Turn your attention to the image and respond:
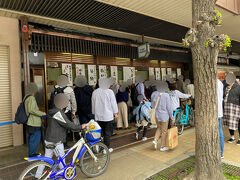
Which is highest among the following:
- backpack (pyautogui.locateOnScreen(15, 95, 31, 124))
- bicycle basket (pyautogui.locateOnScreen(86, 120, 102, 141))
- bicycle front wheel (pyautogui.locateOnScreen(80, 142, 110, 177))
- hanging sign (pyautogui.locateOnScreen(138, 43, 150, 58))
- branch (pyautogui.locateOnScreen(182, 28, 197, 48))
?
hanging sign (pyautogui.locateOnScreen(138, 43, 150, 58))

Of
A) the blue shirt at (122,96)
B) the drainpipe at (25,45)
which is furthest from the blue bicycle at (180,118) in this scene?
the drainpipe at (25,45)

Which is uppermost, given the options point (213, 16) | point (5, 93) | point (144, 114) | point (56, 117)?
point (213, 16)

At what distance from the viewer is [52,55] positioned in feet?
23.7

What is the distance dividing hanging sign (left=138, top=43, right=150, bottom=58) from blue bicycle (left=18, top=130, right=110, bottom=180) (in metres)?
5.47

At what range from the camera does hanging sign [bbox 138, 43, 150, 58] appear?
319 inches

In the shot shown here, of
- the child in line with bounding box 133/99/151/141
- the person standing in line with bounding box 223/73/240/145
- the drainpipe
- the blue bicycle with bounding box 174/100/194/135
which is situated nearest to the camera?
the person standing in line with bounding box 223/73/240/145

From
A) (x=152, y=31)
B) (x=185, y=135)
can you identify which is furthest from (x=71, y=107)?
(x=152, y=31)

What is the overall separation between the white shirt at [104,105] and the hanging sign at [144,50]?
4.03 metres

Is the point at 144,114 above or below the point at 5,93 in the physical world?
below

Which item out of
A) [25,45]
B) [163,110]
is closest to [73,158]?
[163,110]

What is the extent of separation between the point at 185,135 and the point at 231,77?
2763 mm

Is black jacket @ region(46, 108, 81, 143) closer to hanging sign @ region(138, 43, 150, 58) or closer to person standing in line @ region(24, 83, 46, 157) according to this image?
person standing in line @ region(24, 83, 46, 157)

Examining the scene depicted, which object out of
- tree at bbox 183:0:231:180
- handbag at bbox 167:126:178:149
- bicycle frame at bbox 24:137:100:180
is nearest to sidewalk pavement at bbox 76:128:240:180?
handbag at bbox 167:126:178:149

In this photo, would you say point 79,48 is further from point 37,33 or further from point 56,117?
point 56,117
